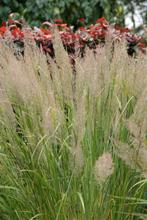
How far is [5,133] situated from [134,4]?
10.9 m

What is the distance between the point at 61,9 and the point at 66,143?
5.80m

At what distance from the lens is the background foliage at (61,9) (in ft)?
26.5

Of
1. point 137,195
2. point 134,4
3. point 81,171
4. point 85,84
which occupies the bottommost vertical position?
point 134,4

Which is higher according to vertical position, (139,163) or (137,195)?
(139,163)

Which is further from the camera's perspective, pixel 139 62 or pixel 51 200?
pixel 139 62

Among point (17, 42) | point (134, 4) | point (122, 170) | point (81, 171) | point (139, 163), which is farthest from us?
point (134, 4)

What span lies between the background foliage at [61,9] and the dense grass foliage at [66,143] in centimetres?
506

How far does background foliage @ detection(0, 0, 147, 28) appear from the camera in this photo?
26.5 feet

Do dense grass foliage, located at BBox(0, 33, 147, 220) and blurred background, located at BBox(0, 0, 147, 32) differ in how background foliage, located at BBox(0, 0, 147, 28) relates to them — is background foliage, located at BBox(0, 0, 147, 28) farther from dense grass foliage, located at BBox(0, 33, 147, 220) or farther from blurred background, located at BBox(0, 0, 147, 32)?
dense grass foliage, located at BBox(0, 33, 147, 220)

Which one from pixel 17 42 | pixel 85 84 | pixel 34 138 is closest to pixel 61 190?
pixel 34 138

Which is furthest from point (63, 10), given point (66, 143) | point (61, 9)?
point (66, 143)

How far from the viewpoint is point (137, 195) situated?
9.30ft

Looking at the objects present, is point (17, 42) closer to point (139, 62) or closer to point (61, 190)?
point (139, 62)

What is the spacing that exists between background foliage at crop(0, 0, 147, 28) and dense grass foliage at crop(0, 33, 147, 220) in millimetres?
5058
